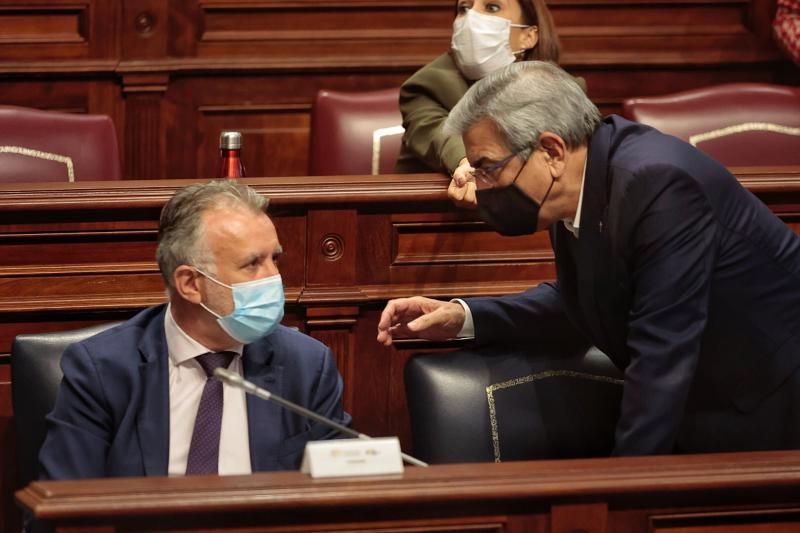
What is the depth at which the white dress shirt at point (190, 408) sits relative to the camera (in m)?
2.10

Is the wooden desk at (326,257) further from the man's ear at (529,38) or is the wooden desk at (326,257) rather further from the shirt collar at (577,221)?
the man's ear at (529,38)

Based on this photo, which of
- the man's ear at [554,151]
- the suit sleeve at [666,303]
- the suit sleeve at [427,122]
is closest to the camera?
the suit sleeve at [666,303]

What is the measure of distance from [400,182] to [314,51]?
1.58 m

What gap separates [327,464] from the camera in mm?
1629

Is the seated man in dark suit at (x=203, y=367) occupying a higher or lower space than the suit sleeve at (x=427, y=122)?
lower

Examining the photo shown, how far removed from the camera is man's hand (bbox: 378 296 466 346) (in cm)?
229

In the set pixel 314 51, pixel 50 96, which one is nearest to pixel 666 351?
pixel 314 51

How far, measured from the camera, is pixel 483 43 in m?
3.15

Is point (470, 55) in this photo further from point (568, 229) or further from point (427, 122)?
point (568, 229)

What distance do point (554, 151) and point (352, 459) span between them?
0.70 meters

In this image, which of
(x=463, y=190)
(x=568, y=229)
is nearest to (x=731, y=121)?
(x=463, y=190)

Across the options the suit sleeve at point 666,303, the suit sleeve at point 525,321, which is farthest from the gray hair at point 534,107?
the suit sleeve at point 525,321

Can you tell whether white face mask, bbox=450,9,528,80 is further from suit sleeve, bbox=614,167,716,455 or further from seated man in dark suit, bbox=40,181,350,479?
suit sleeve, bbox=614,167,716,455

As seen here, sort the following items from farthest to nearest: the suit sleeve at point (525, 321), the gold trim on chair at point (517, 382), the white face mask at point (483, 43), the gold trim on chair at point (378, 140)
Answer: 1. the gold trim on chair at point (378, 140)
2. the white face mask at point (483, 43)
3. the suit sleeve at point (525, 321)
4. the gold trim on chair at point (517, 382)
